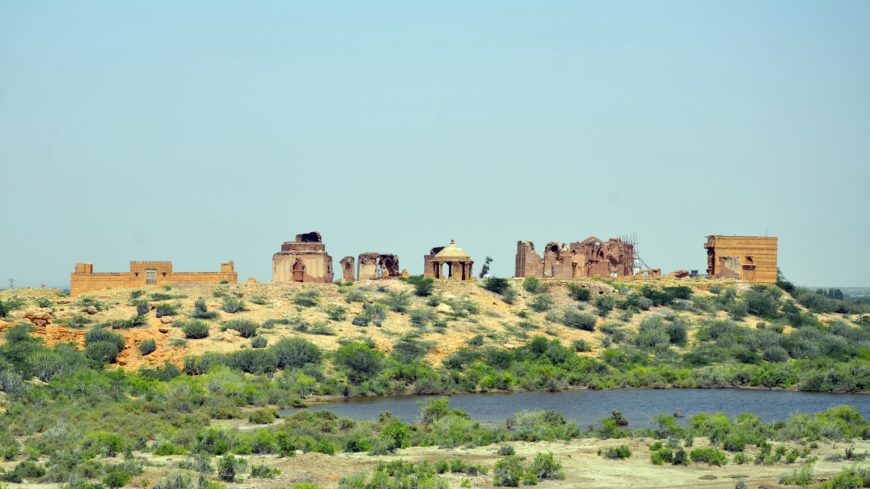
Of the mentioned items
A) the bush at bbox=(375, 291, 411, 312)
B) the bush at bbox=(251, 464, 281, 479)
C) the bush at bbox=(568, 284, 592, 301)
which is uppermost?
the bush at bbox=(568, 284, 592, 301)

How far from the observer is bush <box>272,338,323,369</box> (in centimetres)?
4750

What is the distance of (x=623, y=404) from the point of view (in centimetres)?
4184

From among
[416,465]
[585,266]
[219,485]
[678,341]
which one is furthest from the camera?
[585,266]

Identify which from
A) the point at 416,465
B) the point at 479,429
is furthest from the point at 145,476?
the point at 479,429

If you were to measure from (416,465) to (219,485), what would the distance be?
186 inches

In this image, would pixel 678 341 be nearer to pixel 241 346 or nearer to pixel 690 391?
pixel 690 391

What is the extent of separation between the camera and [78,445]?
27484mm

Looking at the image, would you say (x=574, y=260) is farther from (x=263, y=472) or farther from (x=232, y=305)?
(x=263, y=472)

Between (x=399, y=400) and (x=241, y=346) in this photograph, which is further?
(x=241, y=346)

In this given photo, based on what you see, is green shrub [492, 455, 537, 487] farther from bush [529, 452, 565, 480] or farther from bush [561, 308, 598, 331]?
bush [561, 308, 598, 331]

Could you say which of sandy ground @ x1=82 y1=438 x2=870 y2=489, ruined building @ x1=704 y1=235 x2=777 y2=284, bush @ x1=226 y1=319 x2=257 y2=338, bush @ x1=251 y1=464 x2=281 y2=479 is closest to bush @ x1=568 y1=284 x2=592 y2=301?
ruined building @ x1=704 y1=235 x2=777 y2=284

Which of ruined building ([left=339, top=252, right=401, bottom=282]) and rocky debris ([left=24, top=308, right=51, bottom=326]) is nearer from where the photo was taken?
rocky debris ([left=24, top=308, right=51, bottom=326])

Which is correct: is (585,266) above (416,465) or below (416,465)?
above

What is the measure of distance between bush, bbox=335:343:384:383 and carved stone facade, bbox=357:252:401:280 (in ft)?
66.1
